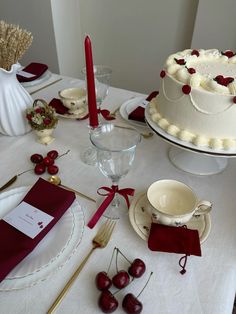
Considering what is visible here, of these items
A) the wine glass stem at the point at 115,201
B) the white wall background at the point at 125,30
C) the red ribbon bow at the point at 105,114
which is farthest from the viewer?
the white wall background at the point at 125,30

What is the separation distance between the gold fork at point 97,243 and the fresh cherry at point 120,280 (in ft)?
0.23

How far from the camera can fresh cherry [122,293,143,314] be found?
0.44m

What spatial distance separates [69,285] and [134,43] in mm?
1795

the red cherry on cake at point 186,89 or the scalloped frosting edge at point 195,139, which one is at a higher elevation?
the red cherry on cake at point 186,89

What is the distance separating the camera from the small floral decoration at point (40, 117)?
0.81m

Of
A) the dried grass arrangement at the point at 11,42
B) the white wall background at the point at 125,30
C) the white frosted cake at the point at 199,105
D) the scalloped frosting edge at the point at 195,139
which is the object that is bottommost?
the white wall background at the point at 125,30

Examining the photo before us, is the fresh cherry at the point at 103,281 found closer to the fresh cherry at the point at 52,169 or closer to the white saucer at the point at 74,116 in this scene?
the fresh cherry at the point at 52,169

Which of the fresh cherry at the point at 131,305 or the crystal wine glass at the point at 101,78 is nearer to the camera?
the fresh cherry at the point at 131,305

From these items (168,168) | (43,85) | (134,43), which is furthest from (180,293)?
(134,43)

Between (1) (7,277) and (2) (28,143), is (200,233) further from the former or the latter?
(2) (28,143)

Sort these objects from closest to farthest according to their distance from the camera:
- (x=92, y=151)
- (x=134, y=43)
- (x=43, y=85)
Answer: (x=92, y=151) < (x=43, y=85) < (x=134, y=43)

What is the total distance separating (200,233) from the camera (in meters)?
0.55

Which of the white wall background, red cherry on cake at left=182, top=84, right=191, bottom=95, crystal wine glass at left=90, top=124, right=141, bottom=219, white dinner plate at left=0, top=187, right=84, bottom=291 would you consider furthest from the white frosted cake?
the white wall background

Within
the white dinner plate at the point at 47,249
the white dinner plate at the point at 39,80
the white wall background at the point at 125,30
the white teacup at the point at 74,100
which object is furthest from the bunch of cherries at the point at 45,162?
the white wall background at the point at 125,30
